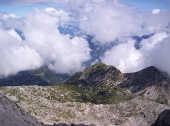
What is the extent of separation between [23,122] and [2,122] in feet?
57.9

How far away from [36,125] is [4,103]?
23.0 meters

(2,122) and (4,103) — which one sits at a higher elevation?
(4,103)

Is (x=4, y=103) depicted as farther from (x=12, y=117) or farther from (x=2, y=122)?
(x=2, y=122)

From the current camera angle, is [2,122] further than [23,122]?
No

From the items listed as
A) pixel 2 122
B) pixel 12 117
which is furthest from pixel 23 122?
pixel 2 122

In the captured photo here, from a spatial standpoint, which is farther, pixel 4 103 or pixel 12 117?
pixel 4 103

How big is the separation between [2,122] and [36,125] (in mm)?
26941

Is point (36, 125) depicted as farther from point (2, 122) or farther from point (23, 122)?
point (2, 122)

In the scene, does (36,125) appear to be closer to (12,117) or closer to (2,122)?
(12,117)

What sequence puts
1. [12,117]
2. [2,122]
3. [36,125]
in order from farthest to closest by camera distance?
[36,125], [12,117], [2,122]

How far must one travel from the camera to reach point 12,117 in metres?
103

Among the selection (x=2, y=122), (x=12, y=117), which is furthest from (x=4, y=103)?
(x=2, y=122)

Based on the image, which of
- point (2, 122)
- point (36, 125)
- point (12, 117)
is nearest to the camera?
point (2, 122)

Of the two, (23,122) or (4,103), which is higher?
(4,103)
